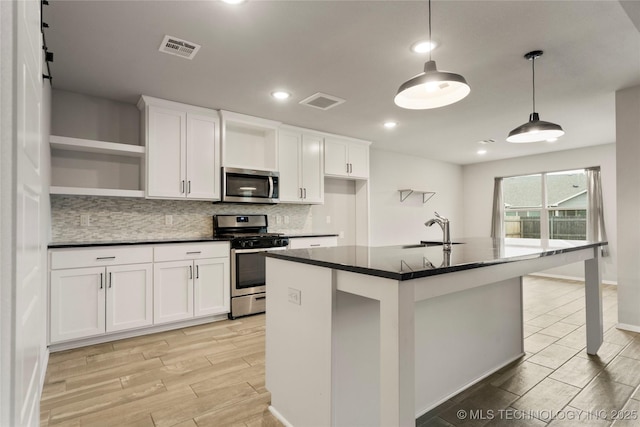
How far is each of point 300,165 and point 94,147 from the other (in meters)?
2.40

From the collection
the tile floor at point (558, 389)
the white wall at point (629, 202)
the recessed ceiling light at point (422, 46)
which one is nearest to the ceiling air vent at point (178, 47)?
the recessed ceiling light at point (422, 46)

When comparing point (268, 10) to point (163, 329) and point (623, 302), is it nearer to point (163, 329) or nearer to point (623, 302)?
point (163, 329)

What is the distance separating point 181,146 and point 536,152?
657cm

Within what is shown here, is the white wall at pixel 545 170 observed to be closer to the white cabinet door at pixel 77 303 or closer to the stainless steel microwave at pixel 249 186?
the stainless steel microwave at pixel 249 186

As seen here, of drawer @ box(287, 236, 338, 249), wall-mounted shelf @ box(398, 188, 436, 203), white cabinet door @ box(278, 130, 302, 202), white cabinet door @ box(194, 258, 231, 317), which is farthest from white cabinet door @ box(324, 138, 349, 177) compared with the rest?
white cabinet door @ box(194, 258, 231, 317)

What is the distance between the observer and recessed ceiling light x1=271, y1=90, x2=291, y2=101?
3.36 m

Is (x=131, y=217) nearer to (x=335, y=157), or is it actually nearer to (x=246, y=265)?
(x=246, y=265)

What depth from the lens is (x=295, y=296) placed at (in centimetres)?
175

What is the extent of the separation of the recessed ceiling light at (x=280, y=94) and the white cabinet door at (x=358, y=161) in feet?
6.28

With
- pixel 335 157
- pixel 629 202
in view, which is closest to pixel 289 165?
pixel 335 157

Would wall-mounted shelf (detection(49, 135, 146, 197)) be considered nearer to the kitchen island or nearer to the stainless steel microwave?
the stainless steel microwave

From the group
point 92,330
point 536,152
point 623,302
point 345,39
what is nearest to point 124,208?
point 92,330

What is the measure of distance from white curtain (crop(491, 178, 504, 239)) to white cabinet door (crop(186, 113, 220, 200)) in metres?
6.24

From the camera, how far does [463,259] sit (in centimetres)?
159
